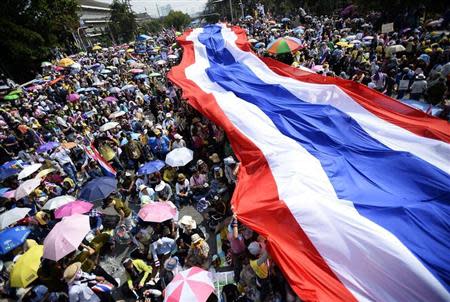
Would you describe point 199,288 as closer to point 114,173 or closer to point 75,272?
point 75,272

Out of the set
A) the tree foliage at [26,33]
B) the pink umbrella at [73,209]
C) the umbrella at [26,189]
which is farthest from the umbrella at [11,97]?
the pink umbrella at [73,209]

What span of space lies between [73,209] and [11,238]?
121cm

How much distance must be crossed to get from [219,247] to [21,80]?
30.0m

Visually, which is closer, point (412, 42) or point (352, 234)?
point (352, 234)

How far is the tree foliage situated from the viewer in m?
23.9

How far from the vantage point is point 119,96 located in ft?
47.0

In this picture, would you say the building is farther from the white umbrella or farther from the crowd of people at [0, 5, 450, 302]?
the white umbrella

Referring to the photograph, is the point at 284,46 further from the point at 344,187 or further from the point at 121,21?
the point at 121,21

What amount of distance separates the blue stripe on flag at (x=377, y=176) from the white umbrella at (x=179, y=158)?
220cm

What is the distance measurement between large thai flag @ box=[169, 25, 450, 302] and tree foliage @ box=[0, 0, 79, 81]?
25.0 m

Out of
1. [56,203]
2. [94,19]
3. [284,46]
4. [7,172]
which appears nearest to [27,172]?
[7,172]

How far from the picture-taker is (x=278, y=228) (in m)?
4.04

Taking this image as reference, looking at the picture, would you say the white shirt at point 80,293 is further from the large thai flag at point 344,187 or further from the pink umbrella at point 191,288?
the large thai flag at point 344,187

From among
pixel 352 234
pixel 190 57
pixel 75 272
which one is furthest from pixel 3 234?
pixel 190 57
